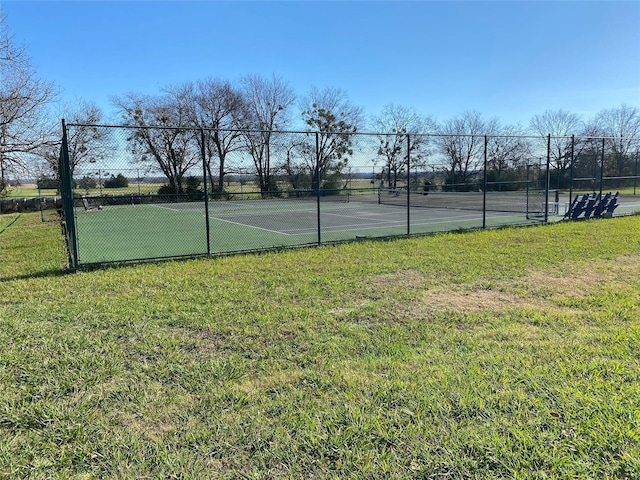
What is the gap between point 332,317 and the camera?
429cm

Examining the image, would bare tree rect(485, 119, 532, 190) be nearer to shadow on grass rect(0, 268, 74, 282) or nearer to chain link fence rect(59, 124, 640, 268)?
chain link fence rect(59, 124, 640, 268)

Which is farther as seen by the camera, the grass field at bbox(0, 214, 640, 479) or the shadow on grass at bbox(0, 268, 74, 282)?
the shadow on grass at bbox(0, 268, 74, 282)

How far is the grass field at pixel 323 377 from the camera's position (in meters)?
2.15

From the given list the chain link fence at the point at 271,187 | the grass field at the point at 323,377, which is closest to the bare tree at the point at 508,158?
the chain link fence at the point at 271,187

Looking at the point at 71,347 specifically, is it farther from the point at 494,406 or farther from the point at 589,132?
the point at 589,132

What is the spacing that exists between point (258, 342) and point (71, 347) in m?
1.55

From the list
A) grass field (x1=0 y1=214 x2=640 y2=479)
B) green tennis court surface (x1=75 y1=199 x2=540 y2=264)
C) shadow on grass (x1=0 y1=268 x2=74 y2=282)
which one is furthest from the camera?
green tennis court surface (x1=75 y1=199 x2=540 y2=264)

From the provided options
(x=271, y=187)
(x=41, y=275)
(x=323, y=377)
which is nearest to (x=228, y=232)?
(x=271, y=187)

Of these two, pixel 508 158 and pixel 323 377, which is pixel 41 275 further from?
pixel 508 158

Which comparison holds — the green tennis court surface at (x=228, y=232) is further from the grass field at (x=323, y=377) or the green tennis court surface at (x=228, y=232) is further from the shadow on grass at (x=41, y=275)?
the grass field at (x=323, y=377)

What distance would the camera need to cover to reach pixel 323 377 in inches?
118

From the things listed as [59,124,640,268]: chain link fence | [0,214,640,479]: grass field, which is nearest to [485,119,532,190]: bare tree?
[59,124,640,268]: chain link fence

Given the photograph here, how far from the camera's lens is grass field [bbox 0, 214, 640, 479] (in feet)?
7.06

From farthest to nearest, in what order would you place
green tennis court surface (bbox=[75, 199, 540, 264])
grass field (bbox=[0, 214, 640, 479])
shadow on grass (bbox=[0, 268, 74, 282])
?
green tennis court surface (bbox=[75, 199, 540, 264]) → shadow on grass (bbox=[0, 268, 74, 282]) → grass field (bbox=[0, 214, 640, 479])
